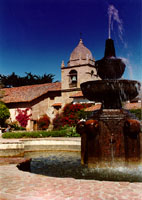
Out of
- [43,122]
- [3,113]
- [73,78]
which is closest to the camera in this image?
[3,113]

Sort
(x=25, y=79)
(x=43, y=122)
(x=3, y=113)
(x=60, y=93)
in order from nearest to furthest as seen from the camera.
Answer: (x=3, y=113), (x=43, y=122), (x=60, y=93), (x=25, y=79)

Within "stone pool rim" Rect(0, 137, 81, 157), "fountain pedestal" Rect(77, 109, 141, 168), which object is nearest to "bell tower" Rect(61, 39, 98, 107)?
"stone pool rim" Rect(0, 137, 81, 157)

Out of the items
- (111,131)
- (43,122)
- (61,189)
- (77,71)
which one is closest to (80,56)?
(77,71)

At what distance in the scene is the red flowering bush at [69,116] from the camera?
27531 millimetres

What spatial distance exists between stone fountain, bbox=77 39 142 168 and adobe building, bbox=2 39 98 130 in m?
23.9

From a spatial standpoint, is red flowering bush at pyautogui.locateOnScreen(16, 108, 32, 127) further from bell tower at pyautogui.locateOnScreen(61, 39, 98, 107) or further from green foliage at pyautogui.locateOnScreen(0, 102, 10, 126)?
bell tower at pyautogui.locateOnScreen(61, 39, 98, 107)

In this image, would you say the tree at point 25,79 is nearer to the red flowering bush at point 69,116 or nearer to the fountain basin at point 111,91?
the red flowering bush at point 69,116

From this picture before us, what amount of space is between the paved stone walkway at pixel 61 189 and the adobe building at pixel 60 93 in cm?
2645

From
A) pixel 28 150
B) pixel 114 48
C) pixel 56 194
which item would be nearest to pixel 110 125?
pixel 114 48

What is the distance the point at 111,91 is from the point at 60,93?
27134mm

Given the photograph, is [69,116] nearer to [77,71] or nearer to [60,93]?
[60,93]

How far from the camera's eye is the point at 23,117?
3039 centimetres

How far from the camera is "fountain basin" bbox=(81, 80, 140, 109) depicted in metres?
5.96

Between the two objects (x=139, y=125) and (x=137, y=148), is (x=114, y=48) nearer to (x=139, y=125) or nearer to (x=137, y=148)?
(x=139, y=125)
